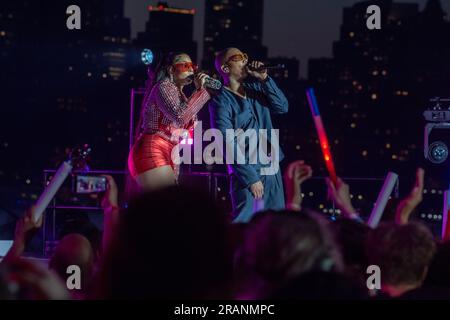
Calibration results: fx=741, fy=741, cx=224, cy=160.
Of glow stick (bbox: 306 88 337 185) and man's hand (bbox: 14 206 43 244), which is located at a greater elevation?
glow stick (bbox: 306 88 337 185)

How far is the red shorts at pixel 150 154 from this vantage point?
15.8 ft

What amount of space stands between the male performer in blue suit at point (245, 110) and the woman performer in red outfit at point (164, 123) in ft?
1.24

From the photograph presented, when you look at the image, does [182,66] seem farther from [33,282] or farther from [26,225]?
[33,282]

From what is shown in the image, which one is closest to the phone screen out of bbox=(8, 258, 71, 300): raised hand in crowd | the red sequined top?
the red sequined top

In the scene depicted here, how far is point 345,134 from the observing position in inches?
761

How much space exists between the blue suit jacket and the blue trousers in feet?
0.23

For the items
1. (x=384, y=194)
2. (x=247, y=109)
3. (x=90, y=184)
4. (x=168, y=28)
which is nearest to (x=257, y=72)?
(x=247, y=109)

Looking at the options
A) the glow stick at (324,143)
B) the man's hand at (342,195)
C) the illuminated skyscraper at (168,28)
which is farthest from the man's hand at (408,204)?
the illuminated skyscraper at (168,28)

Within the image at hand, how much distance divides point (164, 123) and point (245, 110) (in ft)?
2.37

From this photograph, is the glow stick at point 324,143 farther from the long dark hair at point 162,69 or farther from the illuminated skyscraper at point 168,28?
the illuminated skyscraper at point 168,28

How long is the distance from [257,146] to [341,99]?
1366cm

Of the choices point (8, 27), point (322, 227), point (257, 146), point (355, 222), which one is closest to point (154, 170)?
point (257, 146)

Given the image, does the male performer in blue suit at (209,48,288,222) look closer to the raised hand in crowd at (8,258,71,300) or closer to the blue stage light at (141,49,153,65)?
the blue stage light at (141,49,153,65)

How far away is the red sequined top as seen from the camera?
4.79m
